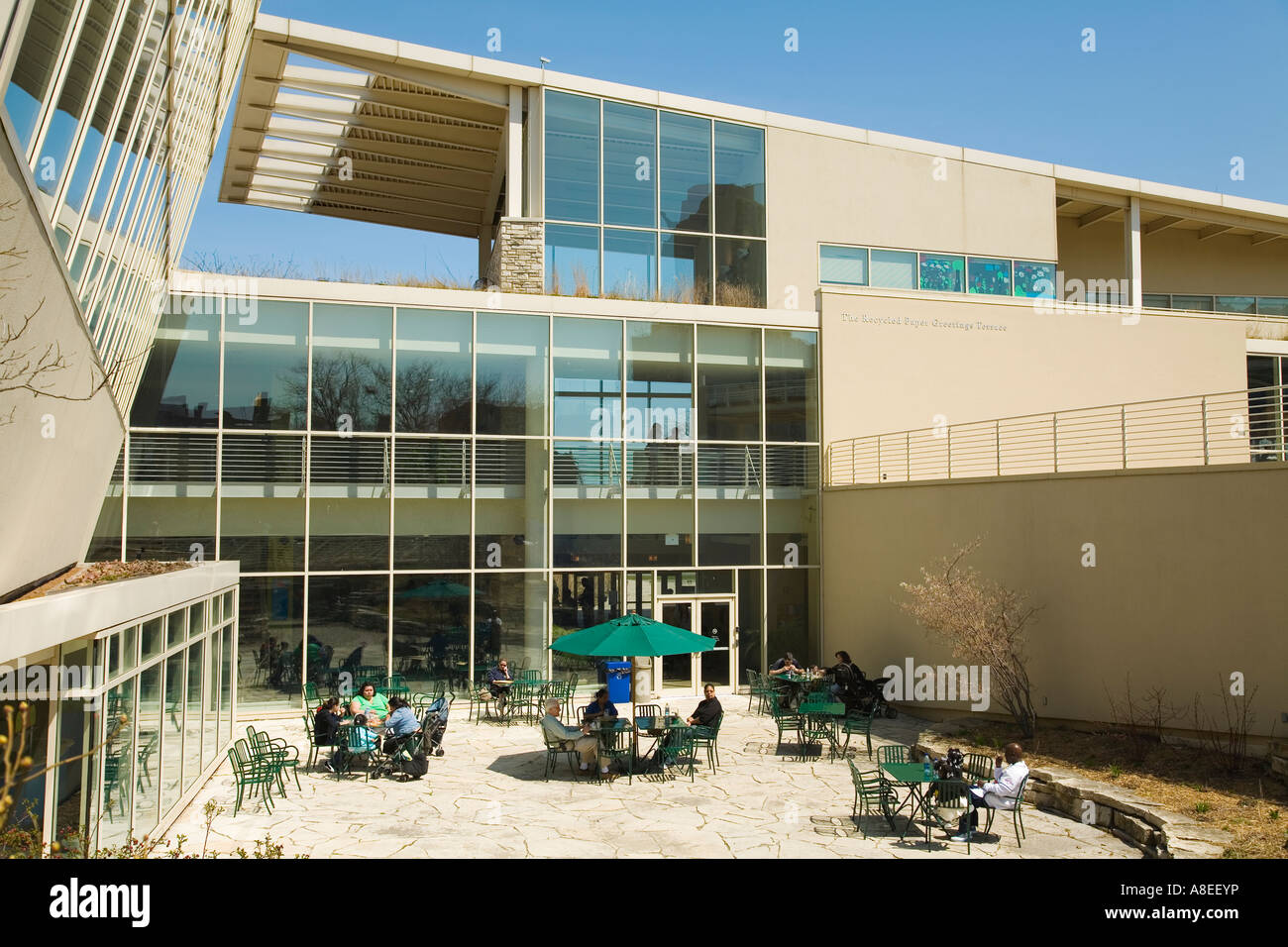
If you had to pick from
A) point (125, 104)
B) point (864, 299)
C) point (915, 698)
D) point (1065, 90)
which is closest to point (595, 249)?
point (864, 299)

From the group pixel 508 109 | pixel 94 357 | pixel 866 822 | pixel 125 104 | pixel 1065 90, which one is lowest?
pixel 866 822

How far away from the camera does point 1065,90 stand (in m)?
16.4

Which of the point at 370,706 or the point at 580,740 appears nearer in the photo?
the point at 580,740

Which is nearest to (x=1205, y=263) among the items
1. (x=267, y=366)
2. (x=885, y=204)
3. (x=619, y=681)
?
(x=885, y=204)

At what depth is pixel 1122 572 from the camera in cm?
1545

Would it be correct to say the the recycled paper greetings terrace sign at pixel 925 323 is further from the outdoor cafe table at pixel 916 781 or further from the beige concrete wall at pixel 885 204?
the outdoor cafe table at pixel 916 781

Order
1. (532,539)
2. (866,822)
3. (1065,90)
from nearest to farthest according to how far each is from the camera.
→ (866,822) < (1065,90) < (532,539)

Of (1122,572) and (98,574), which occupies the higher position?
(98,574)

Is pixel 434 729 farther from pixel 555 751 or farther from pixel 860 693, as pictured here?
pixel 860 693

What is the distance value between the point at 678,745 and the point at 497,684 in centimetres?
506

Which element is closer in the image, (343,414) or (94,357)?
(94,357)

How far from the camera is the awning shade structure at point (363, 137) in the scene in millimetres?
20766
